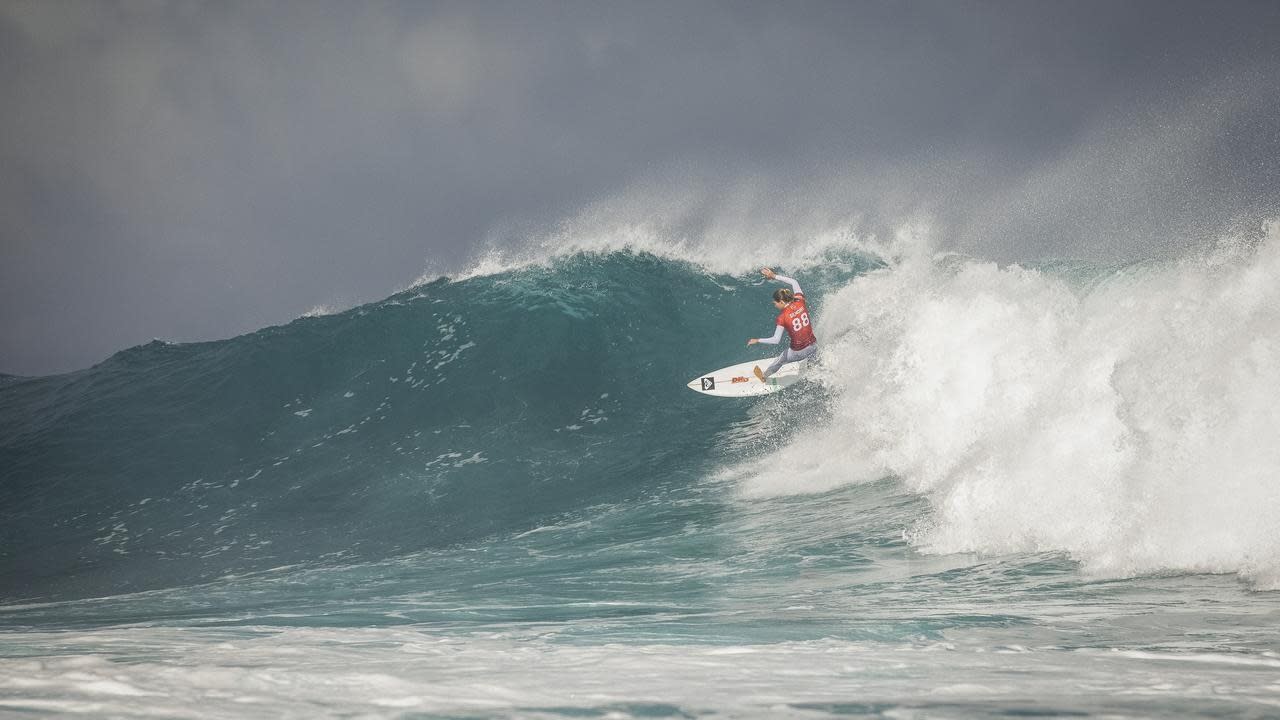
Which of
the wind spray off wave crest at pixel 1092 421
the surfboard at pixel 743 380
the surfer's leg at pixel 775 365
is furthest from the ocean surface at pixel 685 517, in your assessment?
the surfer's leg at pixel 775 365

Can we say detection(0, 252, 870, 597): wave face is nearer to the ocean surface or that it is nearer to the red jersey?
the ocean surface

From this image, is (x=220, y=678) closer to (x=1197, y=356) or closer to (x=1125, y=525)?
(x=1125, y=525)

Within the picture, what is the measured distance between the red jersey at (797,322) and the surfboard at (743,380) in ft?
2.16

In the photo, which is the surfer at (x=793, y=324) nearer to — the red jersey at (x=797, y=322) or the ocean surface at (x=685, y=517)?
the red jersey at (x=797, y=322)

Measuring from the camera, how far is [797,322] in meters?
11.9

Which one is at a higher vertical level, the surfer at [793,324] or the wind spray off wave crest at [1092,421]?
the surfer at [793,324]

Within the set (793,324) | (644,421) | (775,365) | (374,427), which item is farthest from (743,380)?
(374,427)

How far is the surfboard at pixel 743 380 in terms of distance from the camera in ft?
42.7

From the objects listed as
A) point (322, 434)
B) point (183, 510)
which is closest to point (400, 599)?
point (183, 510)

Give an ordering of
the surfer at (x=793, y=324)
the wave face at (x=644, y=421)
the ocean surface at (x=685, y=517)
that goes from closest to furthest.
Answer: the ocean surface at (x=685, y=517)
the wave face at (x=644, y=421)
the surfer at (x=793, y=324)

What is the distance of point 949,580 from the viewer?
552 cm

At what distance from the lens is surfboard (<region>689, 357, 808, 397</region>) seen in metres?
13.0

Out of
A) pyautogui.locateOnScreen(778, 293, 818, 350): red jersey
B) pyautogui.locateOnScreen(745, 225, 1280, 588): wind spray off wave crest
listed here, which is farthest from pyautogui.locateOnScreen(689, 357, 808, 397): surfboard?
pyautogui.locateOnScreen(745, 225, 1280, 588): wind spray off wave crest

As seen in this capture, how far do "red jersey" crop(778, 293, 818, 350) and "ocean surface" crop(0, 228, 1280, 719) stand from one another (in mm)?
573
